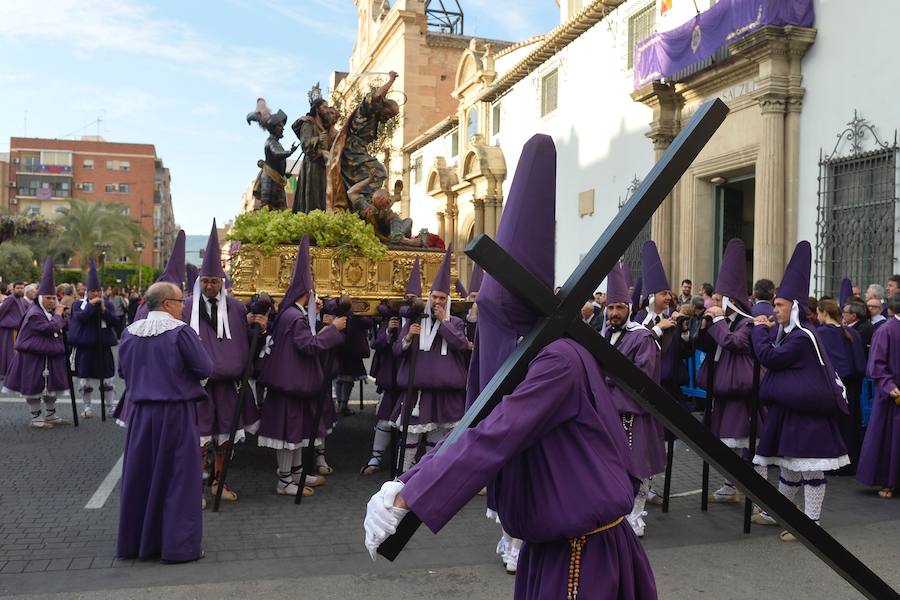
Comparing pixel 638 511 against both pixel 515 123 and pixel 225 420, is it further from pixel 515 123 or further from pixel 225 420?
pixel 515 123

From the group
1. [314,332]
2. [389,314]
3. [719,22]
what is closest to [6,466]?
[314,332]

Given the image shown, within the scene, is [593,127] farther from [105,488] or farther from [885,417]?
[105,488]

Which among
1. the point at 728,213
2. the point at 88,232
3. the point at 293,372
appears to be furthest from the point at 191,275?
the point at 88,232

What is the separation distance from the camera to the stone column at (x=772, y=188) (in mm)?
13469

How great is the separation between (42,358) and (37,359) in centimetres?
6

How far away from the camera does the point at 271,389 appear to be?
7.48m

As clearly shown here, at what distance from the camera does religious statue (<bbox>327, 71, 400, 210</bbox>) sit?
9.57m

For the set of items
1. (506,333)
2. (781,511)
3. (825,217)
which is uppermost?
(825,217)

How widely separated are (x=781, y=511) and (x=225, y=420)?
5.63m

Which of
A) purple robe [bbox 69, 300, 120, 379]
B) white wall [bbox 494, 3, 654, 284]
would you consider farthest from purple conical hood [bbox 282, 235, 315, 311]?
white wall [bbox 494, 3, 654, 284]

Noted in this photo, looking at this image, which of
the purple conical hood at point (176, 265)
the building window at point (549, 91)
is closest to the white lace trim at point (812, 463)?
the purple conical hood at point (176, 265)

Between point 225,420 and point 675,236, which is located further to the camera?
point 675,236

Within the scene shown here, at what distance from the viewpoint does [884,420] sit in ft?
25.3

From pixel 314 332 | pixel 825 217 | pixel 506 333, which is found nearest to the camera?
pixel 506 333
